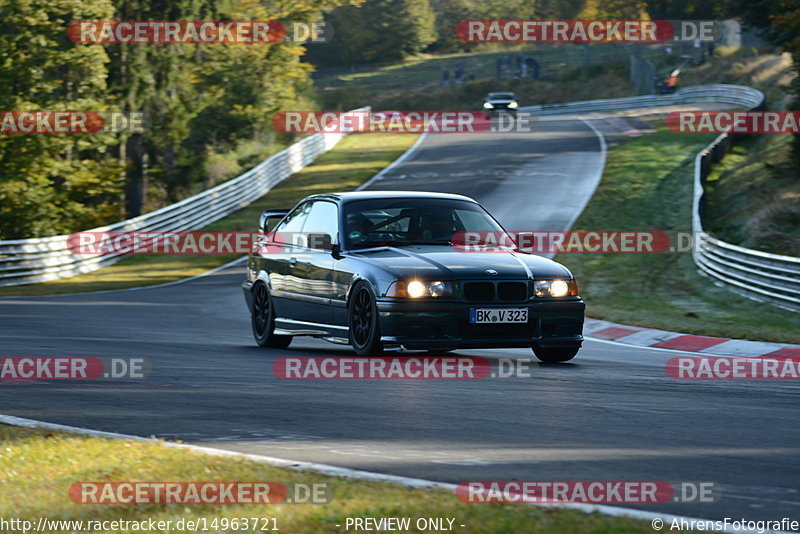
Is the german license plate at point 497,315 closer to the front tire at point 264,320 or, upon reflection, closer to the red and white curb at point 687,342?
the front tire at point 264,320

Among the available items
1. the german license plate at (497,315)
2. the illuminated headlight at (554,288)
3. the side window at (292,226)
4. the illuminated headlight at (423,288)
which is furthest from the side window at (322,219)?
the illuminated headlight at (554,288)

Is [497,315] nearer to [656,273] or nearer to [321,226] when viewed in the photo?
[321,226]

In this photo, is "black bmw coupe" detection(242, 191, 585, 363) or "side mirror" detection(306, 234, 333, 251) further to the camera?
"side mirror" detection(306, 234, 333, 251)

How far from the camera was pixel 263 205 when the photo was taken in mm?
38531

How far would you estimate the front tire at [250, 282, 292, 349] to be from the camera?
13023 millimetres

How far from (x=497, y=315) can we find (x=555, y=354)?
1.02 meters

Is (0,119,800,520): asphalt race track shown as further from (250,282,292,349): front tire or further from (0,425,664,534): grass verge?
(0,425,664,534): grass verge

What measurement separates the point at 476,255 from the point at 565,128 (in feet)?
159

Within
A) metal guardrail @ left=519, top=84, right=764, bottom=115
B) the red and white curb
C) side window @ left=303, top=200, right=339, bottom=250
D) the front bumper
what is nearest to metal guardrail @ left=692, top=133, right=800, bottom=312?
the red and white curb

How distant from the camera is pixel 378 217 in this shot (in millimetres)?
11984

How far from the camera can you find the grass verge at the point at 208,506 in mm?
4680

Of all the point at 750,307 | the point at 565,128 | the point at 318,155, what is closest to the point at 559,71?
the point at 565,128

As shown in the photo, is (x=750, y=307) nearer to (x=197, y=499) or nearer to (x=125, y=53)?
(x=197, y=499)

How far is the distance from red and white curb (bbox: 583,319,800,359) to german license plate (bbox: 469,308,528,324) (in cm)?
354
